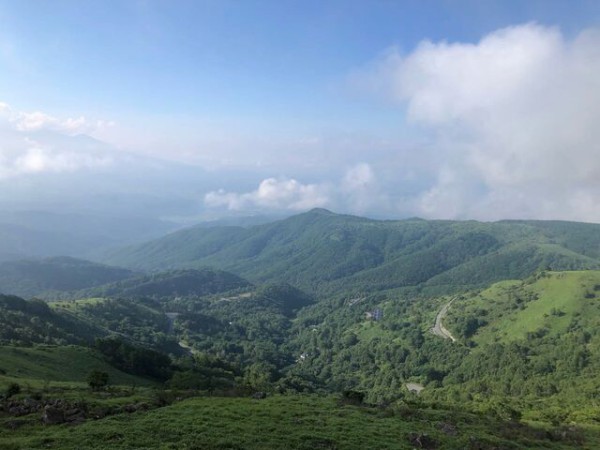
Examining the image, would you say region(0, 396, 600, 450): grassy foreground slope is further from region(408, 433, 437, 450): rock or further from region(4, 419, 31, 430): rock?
region(4, 419, 31, 430): rock

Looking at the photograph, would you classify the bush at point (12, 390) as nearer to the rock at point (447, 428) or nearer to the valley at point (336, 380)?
the valley at point (336, 380)

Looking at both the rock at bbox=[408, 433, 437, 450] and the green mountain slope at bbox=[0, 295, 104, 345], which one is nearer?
the rock at bbox=[408, 433, 437, 450]

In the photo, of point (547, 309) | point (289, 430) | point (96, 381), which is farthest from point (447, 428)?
point (547, 309)

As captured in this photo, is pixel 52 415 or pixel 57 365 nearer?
pixel 52 415

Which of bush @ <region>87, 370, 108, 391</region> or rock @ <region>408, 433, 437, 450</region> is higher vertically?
rock @ <region>408, 433, 437, 450</region>

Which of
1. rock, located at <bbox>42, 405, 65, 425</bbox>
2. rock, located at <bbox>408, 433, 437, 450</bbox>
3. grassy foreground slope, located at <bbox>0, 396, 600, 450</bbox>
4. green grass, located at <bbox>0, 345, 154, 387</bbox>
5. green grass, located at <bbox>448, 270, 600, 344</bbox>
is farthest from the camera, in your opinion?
green grass, located at <bbox>448, 270, 600, 344</bbox>

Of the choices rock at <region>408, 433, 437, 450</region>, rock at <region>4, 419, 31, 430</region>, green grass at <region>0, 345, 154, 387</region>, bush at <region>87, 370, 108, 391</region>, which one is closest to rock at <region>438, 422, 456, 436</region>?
rock at <region>408, 433, 437, 450</region>

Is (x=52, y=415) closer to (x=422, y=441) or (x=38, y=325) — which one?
(x=422, y=441)
